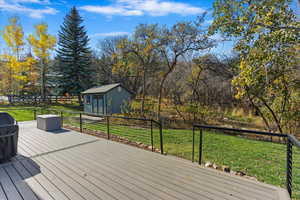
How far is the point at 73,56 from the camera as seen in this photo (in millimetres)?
17812

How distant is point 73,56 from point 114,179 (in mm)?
18470

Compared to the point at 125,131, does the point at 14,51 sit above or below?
above

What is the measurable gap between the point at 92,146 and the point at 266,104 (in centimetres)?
702

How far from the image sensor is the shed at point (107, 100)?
11789mm

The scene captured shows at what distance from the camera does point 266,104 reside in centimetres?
672

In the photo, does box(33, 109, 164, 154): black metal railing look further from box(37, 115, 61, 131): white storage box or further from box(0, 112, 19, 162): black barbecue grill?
box(0, 112, 19, 162): black barbecue grill

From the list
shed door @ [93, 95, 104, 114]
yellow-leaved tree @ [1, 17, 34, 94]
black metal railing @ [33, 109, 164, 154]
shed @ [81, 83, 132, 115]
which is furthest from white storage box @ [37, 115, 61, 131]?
yellow-leaved tree @ [1, 17, 34, 94]

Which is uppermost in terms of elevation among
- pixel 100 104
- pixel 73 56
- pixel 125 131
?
pixel 73 56

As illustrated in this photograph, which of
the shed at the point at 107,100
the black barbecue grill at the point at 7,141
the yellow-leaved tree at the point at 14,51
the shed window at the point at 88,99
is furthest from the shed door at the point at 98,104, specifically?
the yellow-leaved tree at the point at 14,51

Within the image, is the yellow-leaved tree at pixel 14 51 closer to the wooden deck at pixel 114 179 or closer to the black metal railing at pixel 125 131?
the black metal railing at pixel 125 131

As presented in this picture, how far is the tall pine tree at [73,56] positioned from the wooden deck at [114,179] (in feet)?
50.5

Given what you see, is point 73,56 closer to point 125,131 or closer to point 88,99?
point 88,99

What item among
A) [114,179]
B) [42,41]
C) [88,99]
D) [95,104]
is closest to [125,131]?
[114,179]

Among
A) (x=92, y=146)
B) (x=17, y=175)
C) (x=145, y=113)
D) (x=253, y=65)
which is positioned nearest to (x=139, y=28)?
(x=145, y=113)
